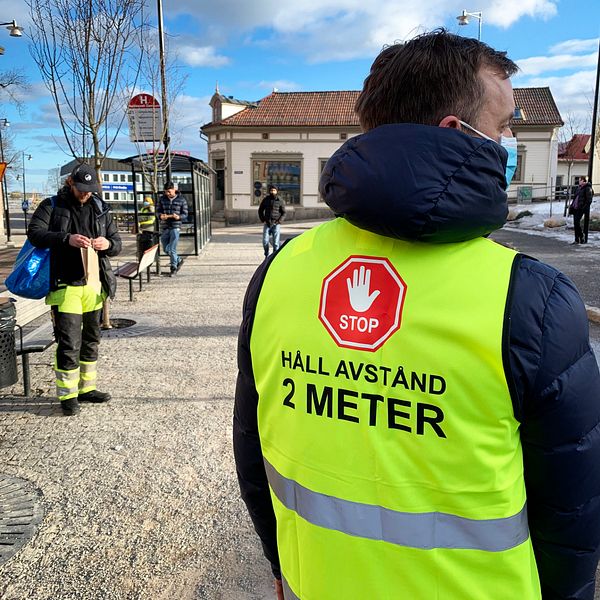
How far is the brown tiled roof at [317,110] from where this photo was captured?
36469mm

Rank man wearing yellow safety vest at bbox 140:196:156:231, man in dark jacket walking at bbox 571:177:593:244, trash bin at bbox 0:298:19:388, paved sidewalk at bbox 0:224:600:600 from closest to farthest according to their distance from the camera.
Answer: paved sidewalk at bbox 0:224:600:600, trash bin at bbox 0:298:19:388, man wearing yellow safety vest at bbox 140:196:156:231, man in dark jacket walking at bbox 571:177:593:244

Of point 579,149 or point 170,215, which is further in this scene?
point 579,149

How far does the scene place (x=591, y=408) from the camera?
43.8 inches

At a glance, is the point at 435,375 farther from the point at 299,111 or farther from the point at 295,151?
the point at 299,111

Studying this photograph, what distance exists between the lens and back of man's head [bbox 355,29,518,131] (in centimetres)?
119

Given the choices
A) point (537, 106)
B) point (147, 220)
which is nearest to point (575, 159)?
point (537, 106)

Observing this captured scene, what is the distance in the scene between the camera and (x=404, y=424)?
1.10 metres

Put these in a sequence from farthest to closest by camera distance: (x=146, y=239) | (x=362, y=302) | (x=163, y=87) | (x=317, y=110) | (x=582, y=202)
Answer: (x=317, y=110)
(x=582, y=202)
(x=163, y=87)
(x=146, y=239)
(x=362, y=302)

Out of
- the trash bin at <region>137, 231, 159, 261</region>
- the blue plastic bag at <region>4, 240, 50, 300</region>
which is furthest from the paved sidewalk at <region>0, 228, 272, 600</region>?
the trash bin at <region>137, 231, 159, 261</region>

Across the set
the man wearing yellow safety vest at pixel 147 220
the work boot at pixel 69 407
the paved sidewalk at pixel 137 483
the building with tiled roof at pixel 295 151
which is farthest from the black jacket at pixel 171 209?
the building with tiled roof at pixel 295 151

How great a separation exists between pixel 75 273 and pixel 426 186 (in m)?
4.09

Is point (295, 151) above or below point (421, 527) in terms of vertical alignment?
above

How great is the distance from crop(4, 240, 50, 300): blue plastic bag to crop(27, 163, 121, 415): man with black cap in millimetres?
53

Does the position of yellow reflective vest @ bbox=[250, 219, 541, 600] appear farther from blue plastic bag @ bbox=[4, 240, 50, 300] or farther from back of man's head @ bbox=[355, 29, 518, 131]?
blue plastic bag @ bbox=[4, 240, 50, 300]
